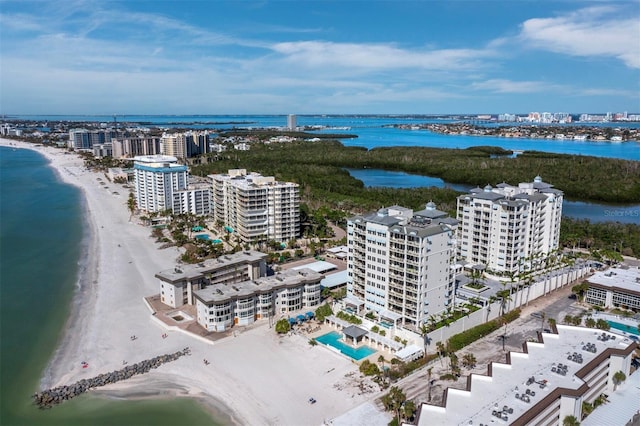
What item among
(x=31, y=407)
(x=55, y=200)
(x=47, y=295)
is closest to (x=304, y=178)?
(x=55, y=200)

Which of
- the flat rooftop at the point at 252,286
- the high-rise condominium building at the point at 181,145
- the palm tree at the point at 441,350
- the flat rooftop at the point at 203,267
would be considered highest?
the high-rise condominium building at the point at 181,145

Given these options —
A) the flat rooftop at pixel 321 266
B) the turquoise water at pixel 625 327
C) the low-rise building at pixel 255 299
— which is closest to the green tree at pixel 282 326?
the low-rise building at pixel 255 299

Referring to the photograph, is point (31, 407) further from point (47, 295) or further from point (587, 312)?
point (587, 312)

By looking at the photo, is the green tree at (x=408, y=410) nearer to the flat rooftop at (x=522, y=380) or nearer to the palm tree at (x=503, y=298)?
the flat rooftop at (x=522, y=380)

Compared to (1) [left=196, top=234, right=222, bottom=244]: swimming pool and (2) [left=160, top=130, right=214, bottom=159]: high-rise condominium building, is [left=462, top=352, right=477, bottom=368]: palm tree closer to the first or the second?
(1) [left=196, top=234, right=222, bottom=244]: swimming pool

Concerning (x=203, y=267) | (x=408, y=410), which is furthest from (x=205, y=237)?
(x=408, y=410)

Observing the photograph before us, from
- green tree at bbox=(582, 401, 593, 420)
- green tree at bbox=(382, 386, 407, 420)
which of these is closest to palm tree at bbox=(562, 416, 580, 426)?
green tree at bbox=(582, 401, 593, 420)
